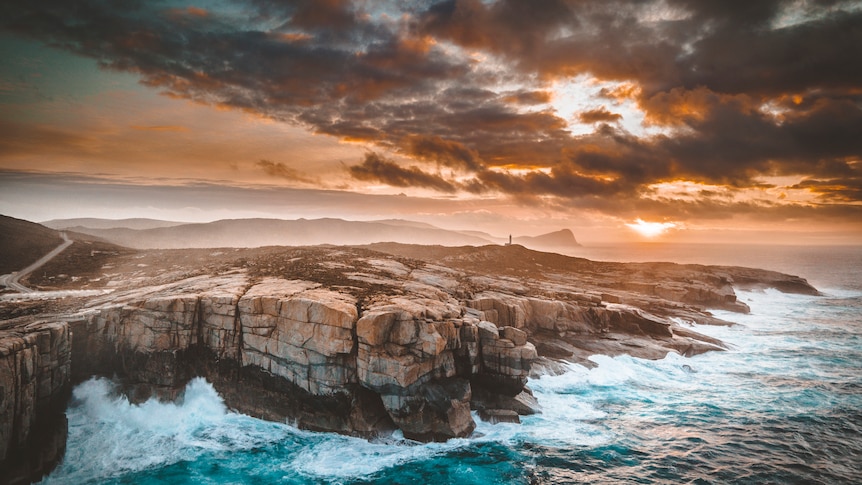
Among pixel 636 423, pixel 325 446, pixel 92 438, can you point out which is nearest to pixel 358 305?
pixel 325 446

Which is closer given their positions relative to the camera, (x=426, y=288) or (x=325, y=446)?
(x=325, y=446)

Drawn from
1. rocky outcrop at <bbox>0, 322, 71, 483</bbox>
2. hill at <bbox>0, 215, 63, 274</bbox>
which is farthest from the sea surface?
hill at <bbox>0, 215, 63, 274</bbox>

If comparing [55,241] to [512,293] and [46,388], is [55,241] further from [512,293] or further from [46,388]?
[512,293]

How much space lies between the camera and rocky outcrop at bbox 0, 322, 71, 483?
17.5 meters

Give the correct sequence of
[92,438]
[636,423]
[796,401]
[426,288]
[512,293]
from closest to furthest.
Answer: [92,438] → [636,423] → [796,401] → [426,288] → [512,293]

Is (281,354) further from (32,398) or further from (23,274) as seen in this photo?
(23,274)

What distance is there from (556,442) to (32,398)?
2923 centimetres

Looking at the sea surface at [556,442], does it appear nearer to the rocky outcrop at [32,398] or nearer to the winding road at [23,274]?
the rocky outcrop at [32,398]

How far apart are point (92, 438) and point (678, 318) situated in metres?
61.7

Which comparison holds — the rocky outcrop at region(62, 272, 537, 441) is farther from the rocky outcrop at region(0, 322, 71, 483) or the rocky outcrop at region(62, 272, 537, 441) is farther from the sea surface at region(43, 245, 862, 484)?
the rocky outcrop at region(0, 322, 71, 483)

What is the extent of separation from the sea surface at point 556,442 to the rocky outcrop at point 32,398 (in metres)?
1.30

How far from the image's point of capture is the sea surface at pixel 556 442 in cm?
1988

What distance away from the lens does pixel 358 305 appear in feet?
86.1

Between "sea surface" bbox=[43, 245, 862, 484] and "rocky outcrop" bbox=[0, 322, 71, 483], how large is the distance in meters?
1.30
